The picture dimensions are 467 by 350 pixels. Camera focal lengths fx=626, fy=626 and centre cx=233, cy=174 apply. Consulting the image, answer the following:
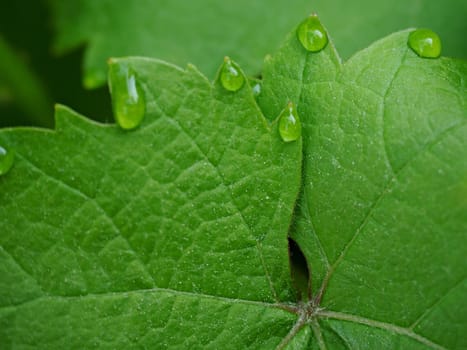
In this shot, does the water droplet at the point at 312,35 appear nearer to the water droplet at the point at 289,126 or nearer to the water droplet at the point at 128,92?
the water droplet at the point at 289,126

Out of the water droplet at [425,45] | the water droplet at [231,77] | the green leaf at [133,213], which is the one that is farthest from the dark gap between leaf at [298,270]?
the water droplet at [425,45]

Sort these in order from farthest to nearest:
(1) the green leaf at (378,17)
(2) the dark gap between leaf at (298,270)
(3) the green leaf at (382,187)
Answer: (1) the green leaf at (378,17) < (2) the dark gap between leaf at (298,270) < (3) the green leaf at (382,187)

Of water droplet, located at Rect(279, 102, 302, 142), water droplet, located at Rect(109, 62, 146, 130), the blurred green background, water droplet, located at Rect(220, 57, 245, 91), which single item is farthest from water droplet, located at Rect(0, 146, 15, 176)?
the blurred green background

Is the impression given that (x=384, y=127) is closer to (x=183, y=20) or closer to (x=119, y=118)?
(x=119, y=118)

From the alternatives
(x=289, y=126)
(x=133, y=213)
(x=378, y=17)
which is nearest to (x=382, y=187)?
(x=289, y=126)

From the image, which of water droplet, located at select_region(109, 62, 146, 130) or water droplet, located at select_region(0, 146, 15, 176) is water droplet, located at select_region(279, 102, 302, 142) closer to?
water droplet, located at select_region(109, 62, 146, 130)

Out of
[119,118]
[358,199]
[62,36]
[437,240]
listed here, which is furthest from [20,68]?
[437,240]
